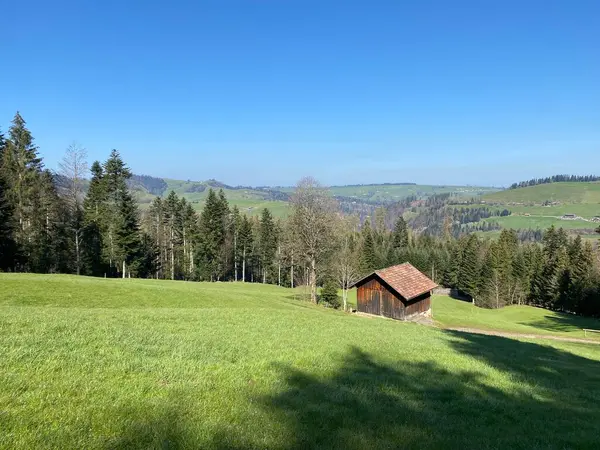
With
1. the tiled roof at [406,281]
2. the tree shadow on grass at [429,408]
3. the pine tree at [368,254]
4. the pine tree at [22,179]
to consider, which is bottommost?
the pine tree at [368,254]

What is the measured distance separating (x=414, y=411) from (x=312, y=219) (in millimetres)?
40377

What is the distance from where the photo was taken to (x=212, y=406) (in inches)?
278

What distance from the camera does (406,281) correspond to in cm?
4850

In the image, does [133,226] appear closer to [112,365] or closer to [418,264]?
[112,365]

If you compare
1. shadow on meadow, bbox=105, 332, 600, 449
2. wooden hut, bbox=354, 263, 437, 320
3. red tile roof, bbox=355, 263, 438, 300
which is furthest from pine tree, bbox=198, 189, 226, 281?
shadow on meadow, bbox=105, 332, 600, 449

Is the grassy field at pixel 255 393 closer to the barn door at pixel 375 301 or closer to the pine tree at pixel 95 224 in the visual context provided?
the barn door at pixel 375 301

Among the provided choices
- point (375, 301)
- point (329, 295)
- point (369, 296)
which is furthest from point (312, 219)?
point (375, 301)

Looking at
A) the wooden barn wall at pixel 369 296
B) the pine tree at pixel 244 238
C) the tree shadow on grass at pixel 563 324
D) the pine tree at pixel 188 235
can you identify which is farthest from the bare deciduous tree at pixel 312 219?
the pine tree at pixel 244 238

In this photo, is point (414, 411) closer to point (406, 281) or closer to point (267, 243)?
point (406, 281)

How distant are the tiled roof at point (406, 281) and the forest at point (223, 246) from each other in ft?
18.1

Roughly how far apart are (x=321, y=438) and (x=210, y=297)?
25311mm

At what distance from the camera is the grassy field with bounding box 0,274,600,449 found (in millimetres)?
6043

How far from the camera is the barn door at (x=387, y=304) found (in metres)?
47.8

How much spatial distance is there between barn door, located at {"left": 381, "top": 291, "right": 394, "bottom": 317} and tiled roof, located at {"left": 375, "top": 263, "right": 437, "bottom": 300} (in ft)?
6.46
